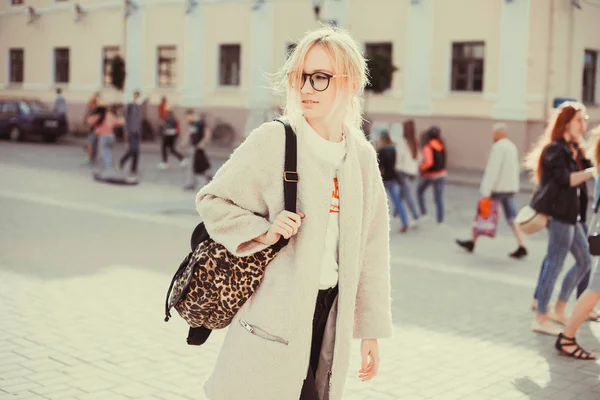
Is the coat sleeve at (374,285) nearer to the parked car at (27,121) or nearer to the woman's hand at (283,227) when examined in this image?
the woman's hand at (283,227)

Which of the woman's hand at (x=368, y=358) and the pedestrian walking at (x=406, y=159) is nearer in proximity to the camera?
the woman's hand at (x=368, y=358)

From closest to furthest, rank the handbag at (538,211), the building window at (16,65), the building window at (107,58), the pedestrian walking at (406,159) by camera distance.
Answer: the handbag at (538,211)
the pedestrian walking at (406,159)
the building window at (107,58)
the building window at (16,65)

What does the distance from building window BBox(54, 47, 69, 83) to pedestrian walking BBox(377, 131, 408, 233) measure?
2743 centimetres

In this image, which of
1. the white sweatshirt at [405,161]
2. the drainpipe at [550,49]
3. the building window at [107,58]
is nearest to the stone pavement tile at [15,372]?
the white sweatshirt at [405,161]

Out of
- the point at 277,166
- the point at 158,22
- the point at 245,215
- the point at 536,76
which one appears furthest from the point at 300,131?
the point at 158,22

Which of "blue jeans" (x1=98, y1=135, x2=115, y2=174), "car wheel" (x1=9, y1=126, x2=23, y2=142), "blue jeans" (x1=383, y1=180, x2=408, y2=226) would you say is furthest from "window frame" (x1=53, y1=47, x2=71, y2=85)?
"blue jeans" (x1=383, y1=180, x2=408, y2=226)

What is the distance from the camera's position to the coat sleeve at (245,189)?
2783 mm

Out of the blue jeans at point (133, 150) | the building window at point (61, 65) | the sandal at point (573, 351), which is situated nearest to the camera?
the sandal at point (573, 351)

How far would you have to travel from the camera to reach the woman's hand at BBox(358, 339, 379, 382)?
311 centimetres

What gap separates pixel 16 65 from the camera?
39781 mm

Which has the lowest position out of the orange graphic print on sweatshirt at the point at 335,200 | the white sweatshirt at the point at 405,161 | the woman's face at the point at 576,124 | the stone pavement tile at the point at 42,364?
the stone pavement tile at the point at 42,364

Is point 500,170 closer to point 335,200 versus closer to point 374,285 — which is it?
point 374,285

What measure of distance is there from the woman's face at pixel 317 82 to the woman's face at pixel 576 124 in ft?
14.5

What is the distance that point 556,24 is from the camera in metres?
23.3
